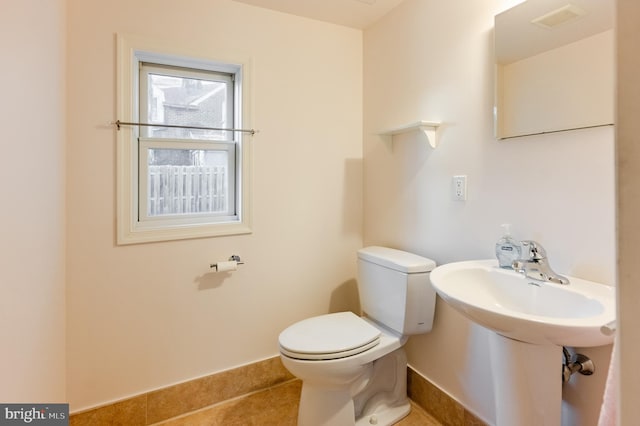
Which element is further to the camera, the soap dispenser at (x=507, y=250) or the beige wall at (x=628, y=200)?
the soap dispenser at (x=507, y=250)

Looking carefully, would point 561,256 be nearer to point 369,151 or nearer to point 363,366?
point 363,366

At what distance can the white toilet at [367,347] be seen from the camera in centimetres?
135

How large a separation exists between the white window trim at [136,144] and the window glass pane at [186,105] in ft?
0.33

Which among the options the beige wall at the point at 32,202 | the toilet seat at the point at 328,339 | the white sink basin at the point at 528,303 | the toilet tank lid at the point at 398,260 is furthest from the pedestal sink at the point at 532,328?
the beige wall at the point at 32,202

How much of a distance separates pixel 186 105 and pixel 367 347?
1.58 metres

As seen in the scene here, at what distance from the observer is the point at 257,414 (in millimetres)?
1679

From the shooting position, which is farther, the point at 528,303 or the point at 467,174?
the point at 467,174

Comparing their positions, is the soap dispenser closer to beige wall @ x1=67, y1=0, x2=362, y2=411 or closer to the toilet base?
the toilet base

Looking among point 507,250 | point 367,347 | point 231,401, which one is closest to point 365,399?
point 367,347

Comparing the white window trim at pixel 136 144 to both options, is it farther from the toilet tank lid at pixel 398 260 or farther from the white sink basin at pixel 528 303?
the white sink basin at pixel 528 303

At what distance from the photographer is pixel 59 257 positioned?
1.35 m

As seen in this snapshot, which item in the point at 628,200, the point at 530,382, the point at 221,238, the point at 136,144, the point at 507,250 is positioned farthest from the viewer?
the point at 221,238

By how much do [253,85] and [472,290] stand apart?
1.50 meters

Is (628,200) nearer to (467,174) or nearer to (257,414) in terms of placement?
(467,174)
